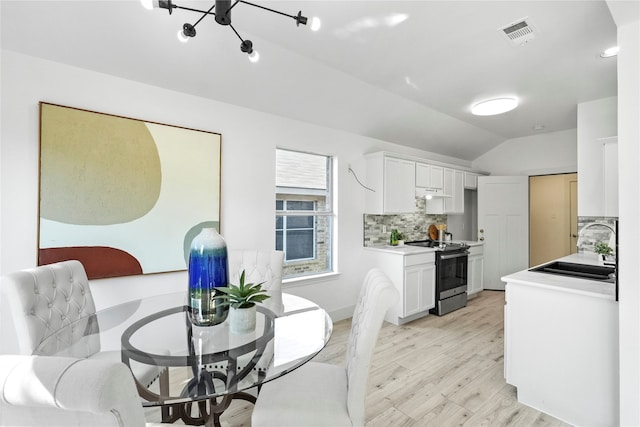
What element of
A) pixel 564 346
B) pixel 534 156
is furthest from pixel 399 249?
pixel 534 156

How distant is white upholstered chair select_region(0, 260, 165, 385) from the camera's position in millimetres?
1550

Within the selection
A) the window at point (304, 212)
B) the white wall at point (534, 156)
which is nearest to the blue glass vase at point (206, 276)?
the window at point (304, 212)

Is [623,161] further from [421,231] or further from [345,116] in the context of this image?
[421,231]

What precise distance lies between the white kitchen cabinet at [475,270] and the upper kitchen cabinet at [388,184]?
1490 millimetres

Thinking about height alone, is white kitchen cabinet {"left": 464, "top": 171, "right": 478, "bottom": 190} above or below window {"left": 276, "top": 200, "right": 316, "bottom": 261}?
above

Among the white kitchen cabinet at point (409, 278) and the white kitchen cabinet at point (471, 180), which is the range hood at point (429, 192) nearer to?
the white kitchen cabinet at point (471, 180)

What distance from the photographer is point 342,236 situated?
4.05 meters

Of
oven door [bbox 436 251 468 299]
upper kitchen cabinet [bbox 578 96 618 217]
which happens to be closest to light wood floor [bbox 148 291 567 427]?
oven door [bbox 436 251 468 299]

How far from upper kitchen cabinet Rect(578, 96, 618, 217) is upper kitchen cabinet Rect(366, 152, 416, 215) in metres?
2.00

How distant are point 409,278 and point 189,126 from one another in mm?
3057

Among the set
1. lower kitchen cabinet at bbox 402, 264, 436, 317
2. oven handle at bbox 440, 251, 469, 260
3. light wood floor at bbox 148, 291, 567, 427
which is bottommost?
light wood floor at bbox 148, 291, 567, 427

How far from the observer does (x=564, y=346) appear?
210cm

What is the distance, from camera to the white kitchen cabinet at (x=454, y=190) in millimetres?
5168

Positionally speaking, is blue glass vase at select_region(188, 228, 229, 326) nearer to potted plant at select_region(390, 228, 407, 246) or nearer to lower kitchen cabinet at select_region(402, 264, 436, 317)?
lower kitchen cabinet at select_region(402, 264, 436, 317)
